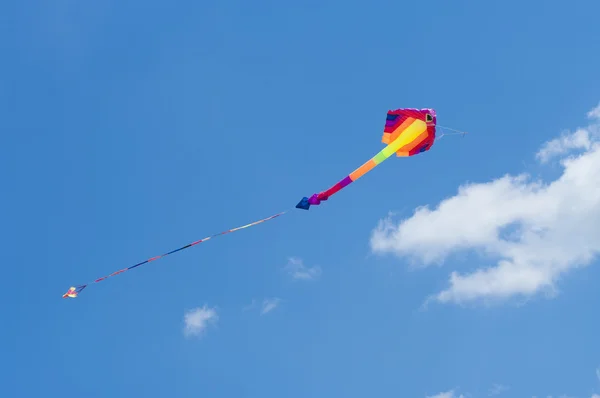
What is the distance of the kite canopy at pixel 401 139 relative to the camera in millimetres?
57125

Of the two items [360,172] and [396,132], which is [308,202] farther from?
[396,132]

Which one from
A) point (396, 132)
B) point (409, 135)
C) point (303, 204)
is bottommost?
point (303, 204)

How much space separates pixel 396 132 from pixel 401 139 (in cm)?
103


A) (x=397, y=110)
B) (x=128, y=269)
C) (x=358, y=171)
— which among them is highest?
(x=397, y=110)

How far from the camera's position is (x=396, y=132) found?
192 ft

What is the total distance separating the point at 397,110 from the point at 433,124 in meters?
3.65

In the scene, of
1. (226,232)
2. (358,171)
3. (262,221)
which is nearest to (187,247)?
(226,232)

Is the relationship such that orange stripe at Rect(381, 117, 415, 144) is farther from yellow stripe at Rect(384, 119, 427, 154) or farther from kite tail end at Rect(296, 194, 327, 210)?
kite tail end at Rect(296, 194, 327, 210)

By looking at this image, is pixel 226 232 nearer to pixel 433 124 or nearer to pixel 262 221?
pixel 262 221

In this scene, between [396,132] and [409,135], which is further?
[396,132]

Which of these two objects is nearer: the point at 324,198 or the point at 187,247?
the point at 187,247

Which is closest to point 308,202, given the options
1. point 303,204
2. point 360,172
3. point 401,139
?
point 303,204

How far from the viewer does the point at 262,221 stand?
5325 cm

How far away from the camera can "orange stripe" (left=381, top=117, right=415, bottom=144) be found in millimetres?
57906
